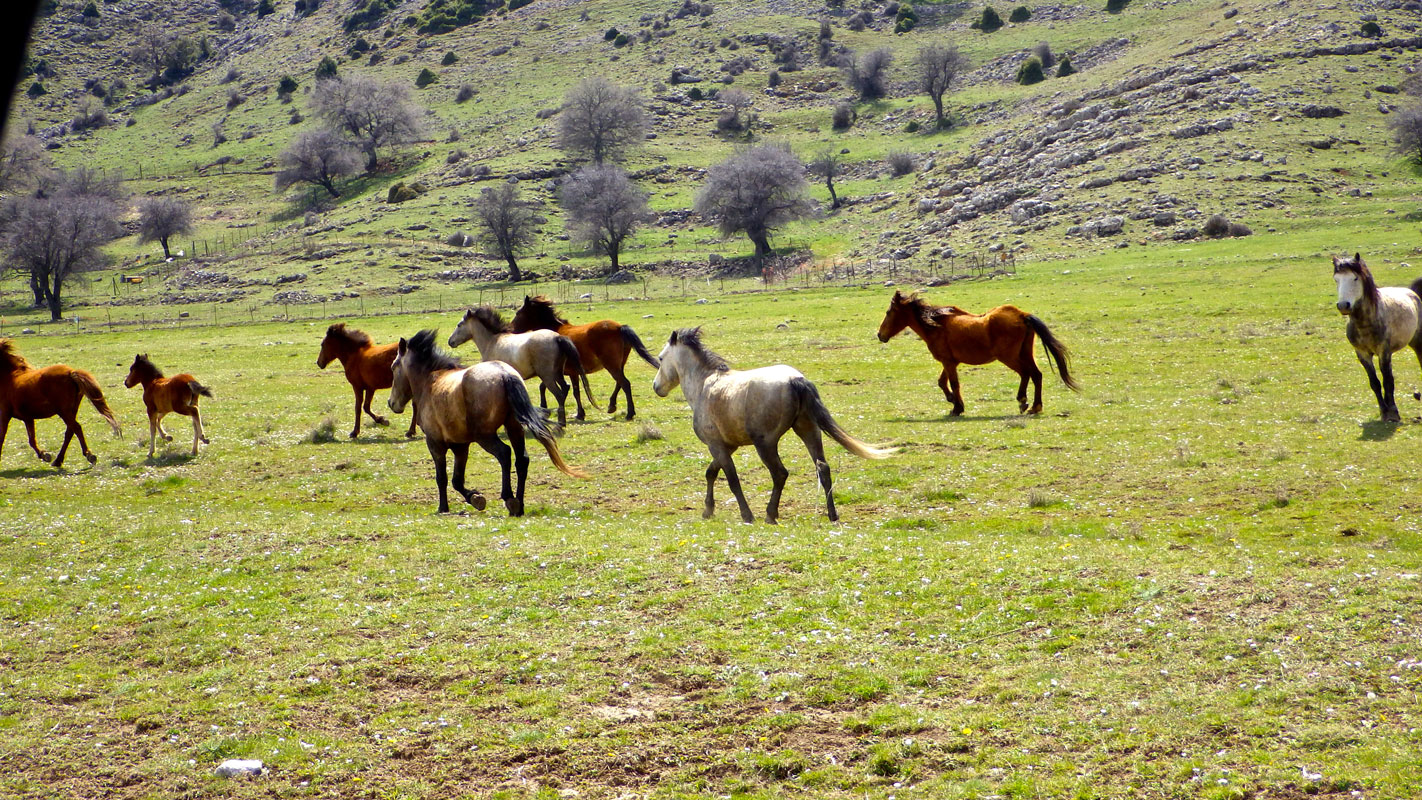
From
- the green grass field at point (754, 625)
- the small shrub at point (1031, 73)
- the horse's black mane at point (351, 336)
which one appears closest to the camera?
the green grass field at point (754, 625)

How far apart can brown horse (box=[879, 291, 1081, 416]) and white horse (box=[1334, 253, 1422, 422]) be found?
5584mm

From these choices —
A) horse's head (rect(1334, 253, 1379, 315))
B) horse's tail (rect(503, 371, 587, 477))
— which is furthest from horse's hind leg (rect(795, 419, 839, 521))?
horse's head (rect(1334, 253, 1379, 315))

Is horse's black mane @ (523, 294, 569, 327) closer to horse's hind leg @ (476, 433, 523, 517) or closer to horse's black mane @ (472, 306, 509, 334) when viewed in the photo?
horse's black mane @ (472, 306, 509, 334)

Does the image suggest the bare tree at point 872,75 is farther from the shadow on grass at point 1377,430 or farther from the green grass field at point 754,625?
the shadow on grass at point 1377,430

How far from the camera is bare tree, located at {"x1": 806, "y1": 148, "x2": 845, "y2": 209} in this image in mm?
98688

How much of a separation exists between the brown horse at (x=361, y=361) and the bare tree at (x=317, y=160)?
95.6 metres

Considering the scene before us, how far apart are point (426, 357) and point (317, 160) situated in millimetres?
107178

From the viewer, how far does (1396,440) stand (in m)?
17.3

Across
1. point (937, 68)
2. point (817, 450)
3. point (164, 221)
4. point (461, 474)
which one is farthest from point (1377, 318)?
point (164, 221)

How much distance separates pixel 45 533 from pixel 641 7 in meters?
166

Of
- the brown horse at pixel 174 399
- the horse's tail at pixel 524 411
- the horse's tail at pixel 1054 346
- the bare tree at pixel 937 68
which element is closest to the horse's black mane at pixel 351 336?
the brown horse at pixel 174 399

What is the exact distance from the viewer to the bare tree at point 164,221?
9919cm

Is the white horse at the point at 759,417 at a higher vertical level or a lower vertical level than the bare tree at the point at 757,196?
lower

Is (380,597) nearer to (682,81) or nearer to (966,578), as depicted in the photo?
(966,578)
